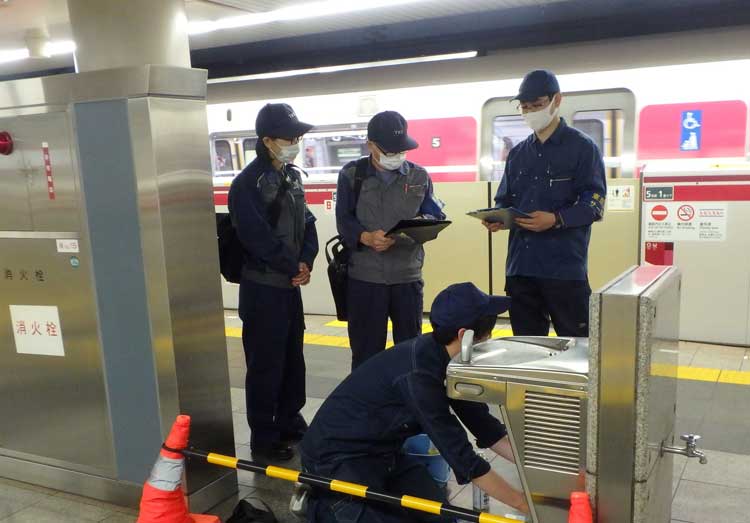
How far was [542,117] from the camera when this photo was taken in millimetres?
3271

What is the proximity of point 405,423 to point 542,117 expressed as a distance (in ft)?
5.45

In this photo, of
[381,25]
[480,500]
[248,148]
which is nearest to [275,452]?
[480,500]

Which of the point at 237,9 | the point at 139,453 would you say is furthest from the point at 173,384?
the point at 237,9

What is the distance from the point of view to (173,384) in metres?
3.00

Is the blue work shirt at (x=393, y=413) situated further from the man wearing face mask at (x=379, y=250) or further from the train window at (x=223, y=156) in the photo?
the train window at (x=223, y=156)

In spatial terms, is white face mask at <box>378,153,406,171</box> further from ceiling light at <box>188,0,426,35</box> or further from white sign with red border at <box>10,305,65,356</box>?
ceiling light at <box>188,0,426,35</box>

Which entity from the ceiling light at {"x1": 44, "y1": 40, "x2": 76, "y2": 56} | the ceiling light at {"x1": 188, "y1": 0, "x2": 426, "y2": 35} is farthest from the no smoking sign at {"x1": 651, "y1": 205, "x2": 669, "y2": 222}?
the ceiling light at {"x1": 44, "y1": 40, "x2": 76, "y2": 56}

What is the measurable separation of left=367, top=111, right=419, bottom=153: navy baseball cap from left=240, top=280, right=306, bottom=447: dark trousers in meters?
0.91

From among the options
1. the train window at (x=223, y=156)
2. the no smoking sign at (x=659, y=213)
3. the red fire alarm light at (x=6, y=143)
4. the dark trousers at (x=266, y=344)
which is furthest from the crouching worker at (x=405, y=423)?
the train window at (x=223, y=156)

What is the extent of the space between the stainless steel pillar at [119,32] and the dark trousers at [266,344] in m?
1.23

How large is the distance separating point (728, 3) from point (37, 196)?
5.11 metres

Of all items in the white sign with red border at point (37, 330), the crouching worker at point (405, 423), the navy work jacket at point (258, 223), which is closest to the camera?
the crouching worker at point (405, 423)

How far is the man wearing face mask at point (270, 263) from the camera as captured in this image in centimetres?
345

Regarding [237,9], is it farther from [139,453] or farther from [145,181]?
[139,453]
